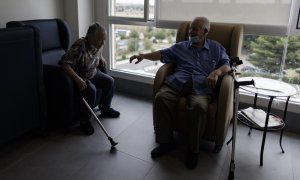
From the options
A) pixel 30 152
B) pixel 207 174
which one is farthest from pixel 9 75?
pixel 207 174

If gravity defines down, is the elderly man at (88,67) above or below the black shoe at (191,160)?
above

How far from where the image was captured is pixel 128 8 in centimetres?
321

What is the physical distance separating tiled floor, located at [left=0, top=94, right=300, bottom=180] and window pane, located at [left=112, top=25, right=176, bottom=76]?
1.11 metres

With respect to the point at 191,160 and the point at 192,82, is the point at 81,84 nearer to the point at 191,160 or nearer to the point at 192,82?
the point at 192,82

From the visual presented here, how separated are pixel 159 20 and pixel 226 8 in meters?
0.77

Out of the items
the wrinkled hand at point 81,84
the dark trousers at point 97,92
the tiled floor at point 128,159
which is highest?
the wrinkled hand at point 81,84

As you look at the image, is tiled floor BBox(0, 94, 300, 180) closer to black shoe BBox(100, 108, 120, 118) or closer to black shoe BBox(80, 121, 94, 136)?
black shoe BBox(80, 121, 94, 136)

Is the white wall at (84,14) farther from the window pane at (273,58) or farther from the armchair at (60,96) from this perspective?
the window pane at (273,58)

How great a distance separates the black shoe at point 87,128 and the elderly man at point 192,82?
65 cm

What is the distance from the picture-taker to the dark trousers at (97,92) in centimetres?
233

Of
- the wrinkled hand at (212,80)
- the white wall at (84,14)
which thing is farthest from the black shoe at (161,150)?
the white wall at (84,14)

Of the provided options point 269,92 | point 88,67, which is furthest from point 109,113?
point 269,92

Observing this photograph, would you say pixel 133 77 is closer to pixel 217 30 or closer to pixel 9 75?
pixel 217 30

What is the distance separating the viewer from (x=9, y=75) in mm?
1846
